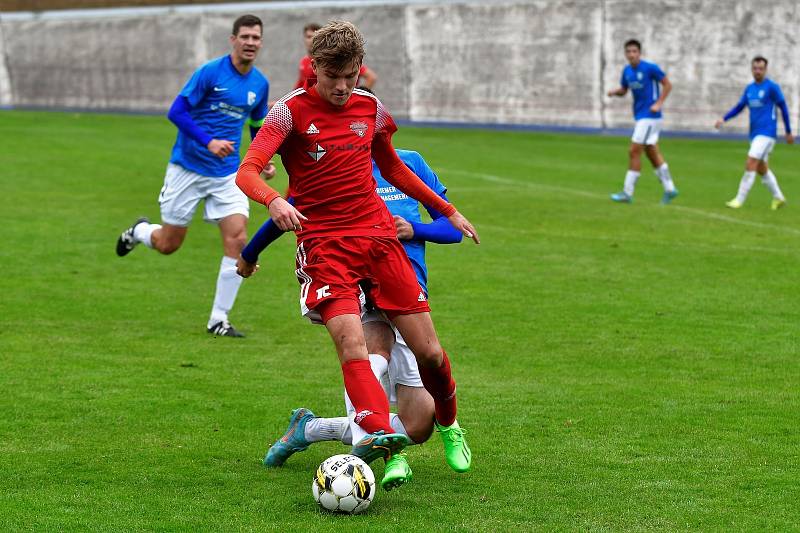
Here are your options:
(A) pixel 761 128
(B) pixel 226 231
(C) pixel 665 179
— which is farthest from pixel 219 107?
(A) pixel 761 128

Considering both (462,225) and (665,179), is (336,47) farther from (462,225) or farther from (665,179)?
(665,179)

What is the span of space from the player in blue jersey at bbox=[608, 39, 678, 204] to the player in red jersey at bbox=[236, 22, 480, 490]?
13399 mm

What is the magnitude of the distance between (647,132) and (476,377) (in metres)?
11.8

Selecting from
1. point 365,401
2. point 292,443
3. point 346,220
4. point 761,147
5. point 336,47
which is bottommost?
point 761,147

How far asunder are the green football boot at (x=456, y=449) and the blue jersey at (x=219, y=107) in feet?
14.8

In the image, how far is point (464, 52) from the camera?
3434 centimetres

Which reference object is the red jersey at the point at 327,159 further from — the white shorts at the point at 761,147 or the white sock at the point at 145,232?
the white shorts at the point at 761,147

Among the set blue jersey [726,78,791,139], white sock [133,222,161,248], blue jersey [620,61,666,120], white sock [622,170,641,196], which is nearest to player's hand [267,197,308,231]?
white sock [133,222,161,248]

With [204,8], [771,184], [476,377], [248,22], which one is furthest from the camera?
[204,8]

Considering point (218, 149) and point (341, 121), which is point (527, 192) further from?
point (341, 121)

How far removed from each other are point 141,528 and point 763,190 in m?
17.7

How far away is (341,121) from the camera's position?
5840mm

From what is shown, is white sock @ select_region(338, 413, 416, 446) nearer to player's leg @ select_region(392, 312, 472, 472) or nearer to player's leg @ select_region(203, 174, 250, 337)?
player's leg @ select_region(392, 312, 472, 472)

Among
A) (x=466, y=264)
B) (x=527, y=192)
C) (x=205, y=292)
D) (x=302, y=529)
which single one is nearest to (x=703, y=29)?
(x=527, y=192)
